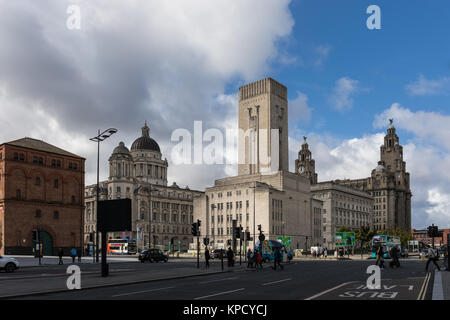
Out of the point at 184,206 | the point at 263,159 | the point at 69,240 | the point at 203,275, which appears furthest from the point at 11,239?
the point at 184,206

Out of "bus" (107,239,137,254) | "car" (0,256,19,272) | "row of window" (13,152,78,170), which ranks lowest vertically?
"bus" (107,239,137,254)

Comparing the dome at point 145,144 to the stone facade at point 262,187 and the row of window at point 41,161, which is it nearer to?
the stone facade at point 262,187

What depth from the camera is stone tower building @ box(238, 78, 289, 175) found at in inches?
4985

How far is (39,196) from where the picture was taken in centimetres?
6981

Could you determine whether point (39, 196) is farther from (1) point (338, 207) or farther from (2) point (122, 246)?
(1) point (338, 207)

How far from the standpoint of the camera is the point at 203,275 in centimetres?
3038

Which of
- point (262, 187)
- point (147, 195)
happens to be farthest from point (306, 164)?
point (262, 187)

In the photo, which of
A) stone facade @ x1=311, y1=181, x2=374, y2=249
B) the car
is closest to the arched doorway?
the car

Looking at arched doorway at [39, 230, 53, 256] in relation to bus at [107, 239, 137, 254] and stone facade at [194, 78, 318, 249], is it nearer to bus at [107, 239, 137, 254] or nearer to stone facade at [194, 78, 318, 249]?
bus at [107, 239, 137, 254]

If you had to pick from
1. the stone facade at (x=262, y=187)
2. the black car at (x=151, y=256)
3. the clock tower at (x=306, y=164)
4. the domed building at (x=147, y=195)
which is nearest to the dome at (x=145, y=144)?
the domed building at (x=147, y=195)

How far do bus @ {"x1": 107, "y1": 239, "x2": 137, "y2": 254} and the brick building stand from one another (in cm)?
1962

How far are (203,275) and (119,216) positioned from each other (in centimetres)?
713

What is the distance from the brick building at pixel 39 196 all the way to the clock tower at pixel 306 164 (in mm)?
127529
